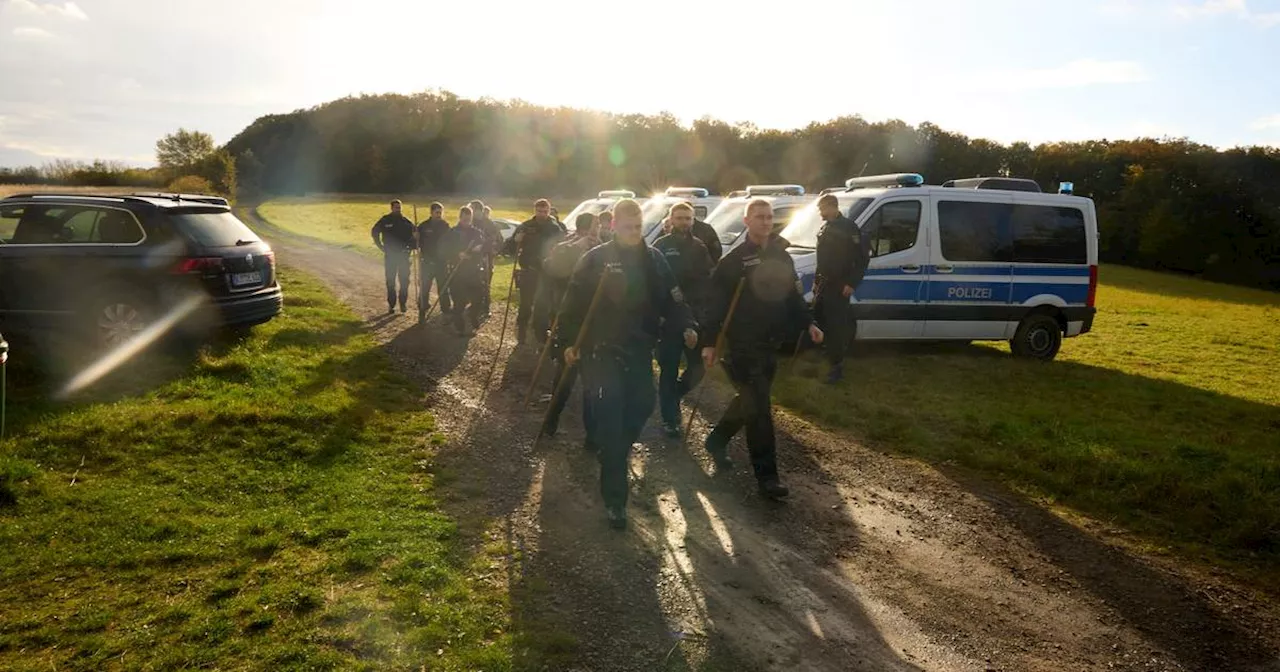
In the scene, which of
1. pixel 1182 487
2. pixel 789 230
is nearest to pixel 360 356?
pixel 789 230

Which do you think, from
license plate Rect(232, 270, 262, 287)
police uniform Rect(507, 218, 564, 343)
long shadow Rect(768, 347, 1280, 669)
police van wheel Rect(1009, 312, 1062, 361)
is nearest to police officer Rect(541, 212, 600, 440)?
long shadow Rect(768, 347, 1280, 669)

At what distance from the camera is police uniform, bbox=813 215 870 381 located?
29.8 ft

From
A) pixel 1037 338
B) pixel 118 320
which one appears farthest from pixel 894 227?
pixel 118 320

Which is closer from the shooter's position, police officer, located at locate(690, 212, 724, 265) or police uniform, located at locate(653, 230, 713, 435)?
police uniform, located at locate(653, 230, 713, 435)

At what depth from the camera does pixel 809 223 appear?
1155 cm

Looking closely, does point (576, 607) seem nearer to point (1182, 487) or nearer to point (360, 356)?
point (1182, 487)

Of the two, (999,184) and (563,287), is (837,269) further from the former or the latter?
(999,184)

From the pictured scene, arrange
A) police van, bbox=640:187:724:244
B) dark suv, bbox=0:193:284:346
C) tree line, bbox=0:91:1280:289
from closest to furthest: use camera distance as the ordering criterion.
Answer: dark suv, bbox=0:193:284:346, police van, bbox=640:187:724:244, tree line, bbox=0:91:1280:289

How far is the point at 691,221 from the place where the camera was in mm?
7844

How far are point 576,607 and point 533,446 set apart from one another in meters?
2.82

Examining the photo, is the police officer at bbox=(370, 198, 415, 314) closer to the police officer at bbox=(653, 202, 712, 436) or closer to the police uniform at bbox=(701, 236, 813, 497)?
the police officer at bbox=(653, 202, 712, 436)

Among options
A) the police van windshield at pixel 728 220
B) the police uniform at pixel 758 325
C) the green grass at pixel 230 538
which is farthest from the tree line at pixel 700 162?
the green grass at pixel 230 538

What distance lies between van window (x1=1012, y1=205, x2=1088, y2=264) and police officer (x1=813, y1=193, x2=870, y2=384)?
3.76 m

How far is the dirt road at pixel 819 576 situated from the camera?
4074 mm
